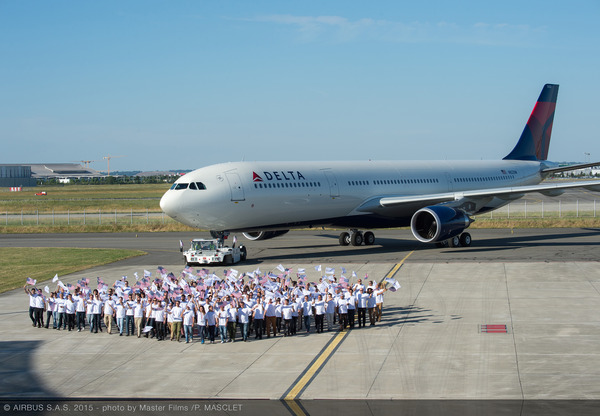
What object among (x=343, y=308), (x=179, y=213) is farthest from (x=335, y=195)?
(x=343, y=308)

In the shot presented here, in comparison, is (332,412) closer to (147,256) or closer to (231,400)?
(231,400)

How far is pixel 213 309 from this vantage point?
21.6 meters

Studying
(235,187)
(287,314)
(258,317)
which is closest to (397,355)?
(287,314)

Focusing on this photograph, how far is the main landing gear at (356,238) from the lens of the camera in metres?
45.5

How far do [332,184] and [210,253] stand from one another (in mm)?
8663

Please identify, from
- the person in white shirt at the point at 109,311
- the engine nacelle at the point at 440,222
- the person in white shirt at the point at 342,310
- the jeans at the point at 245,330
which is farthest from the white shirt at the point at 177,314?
the engine nacelle at the point at 440,222

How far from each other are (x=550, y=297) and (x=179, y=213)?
60.4ft

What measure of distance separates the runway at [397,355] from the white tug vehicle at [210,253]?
17.4ft

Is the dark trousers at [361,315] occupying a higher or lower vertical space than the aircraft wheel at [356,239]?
lower

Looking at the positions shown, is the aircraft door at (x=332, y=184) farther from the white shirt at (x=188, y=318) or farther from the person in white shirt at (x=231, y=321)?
the white shirt at (x=188, y=318)

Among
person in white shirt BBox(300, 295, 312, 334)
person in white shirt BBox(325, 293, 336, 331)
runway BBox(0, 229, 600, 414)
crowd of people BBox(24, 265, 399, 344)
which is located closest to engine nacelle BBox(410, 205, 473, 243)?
runway BBox(0, 229, 600, 414)

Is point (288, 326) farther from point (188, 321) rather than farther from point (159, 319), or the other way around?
point (159, 319)

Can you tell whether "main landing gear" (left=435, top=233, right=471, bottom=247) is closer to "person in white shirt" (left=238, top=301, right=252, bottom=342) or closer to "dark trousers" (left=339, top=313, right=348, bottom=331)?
"dark trousers" (left=339, top=313, right=348, bottom=331)

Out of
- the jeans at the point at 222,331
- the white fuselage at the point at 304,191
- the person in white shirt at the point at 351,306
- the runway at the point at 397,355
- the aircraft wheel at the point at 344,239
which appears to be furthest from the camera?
the aircraft wheel at the point at 344,239
